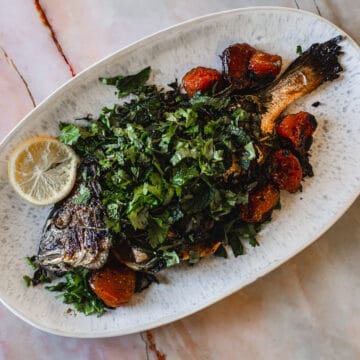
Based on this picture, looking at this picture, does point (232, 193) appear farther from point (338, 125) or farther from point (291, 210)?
point (338, 125)

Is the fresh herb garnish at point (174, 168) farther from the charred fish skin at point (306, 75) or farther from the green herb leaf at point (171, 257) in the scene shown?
the charred fish skin at point (306, 75)

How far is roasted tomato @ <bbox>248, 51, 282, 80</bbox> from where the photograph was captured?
2357 mm

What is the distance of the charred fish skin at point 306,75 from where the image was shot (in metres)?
2.38

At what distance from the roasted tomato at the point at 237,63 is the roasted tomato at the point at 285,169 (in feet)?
1.34

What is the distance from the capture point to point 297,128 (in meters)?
2.34

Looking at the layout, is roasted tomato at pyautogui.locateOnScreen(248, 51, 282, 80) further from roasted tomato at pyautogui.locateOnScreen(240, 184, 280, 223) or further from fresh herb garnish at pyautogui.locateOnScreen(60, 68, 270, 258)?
roasted tomato at pyautogui.locateOnScreen(240, 184, 280, 223)

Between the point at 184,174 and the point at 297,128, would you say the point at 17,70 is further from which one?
the point at 297,128

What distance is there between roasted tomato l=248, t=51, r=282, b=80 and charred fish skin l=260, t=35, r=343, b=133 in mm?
73

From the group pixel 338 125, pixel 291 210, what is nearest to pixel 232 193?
pixel 291 210

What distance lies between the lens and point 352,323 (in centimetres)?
271

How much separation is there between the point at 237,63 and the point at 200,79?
204mm

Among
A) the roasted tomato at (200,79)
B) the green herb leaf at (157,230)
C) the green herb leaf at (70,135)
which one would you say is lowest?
the green herb leaf at (157,230)

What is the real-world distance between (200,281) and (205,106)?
0.93m

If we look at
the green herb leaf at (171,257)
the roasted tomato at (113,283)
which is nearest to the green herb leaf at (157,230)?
the green herb leaf at (171,257)
